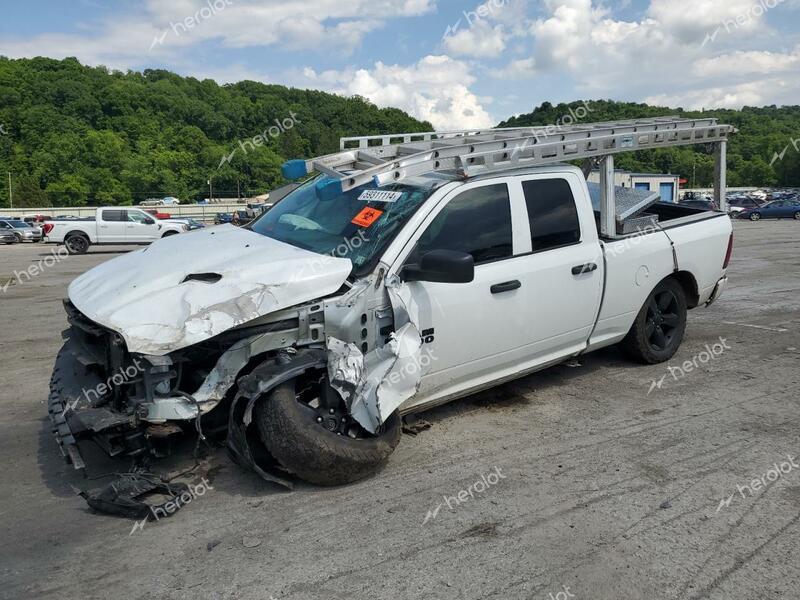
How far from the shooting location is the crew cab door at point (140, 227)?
26.0 meters

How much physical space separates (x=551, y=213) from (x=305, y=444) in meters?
2.61

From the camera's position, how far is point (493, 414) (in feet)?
16.4

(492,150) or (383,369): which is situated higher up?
(492,150)

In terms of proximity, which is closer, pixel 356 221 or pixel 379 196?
pixel 356 221

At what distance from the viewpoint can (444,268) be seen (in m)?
3.78

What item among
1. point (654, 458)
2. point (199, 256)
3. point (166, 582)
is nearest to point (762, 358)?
point (654, 458)

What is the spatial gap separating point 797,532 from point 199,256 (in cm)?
369
